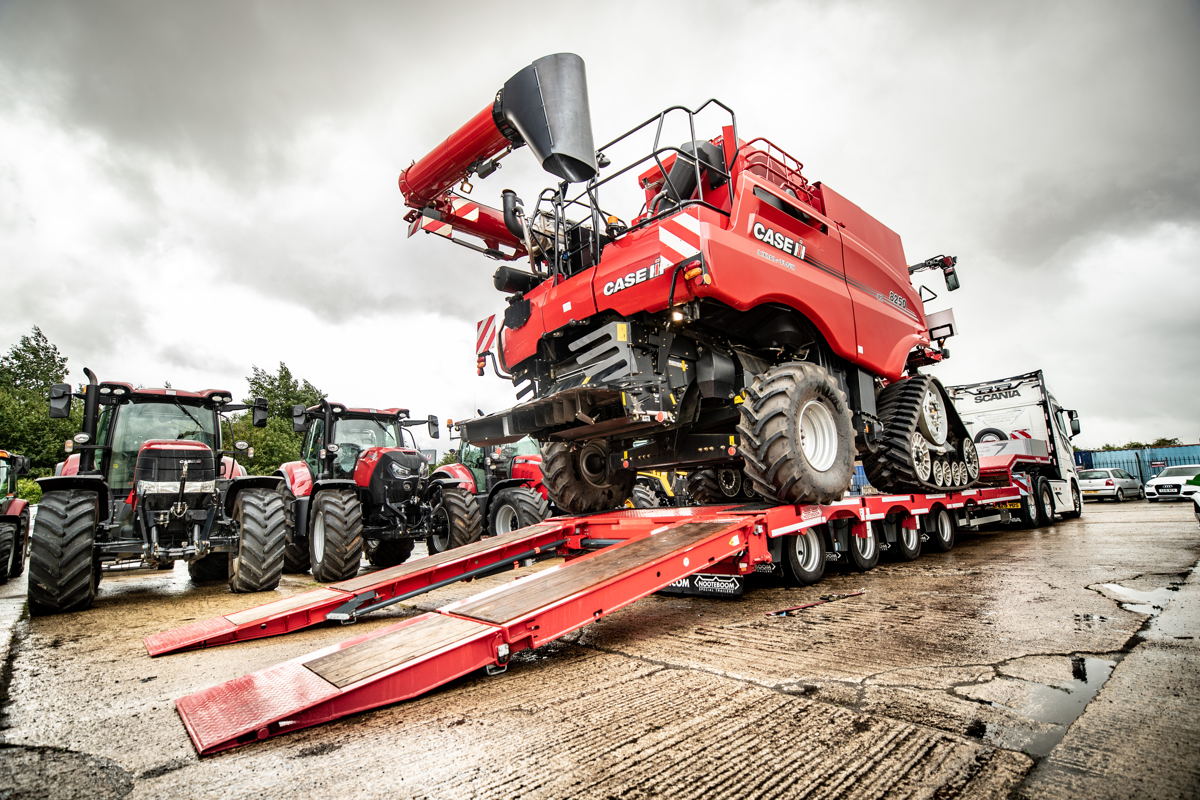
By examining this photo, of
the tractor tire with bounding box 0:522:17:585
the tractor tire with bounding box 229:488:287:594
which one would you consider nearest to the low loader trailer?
the tractor tire with bounding box 229:488:287:594

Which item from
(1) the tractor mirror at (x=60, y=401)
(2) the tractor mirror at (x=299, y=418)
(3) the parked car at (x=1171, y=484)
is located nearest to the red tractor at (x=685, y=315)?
(2) the tractor mirror at (x=299, y=418)

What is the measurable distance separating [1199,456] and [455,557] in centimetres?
3453

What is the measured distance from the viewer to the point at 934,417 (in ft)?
23.2

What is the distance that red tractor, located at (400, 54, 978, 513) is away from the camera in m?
4.45

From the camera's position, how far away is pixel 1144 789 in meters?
1.58

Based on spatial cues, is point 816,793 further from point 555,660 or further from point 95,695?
point 95,695

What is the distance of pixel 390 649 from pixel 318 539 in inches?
215

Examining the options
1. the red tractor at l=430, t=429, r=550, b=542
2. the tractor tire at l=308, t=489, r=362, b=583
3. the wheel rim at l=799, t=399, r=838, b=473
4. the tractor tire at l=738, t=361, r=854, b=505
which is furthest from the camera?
the red tractor at l=430, t=429, r=550, b=542

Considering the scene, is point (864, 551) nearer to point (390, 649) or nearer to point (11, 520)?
point (390, 649)

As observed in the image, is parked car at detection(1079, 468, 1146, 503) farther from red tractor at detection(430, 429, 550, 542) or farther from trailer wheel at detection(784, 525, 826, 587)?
trailer wheel at detection(784, 525, 826, 587)

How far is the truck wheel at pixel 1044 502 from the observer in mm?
10570

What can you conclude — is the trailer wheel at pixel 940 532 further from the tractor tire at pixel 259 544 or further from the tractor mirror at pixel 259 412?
the tractor mirror at pixel 259 412

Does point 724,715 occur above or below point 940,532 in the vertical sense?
below

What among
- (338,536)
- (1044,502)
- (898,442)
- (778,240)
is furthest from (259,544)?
(1044,502)
